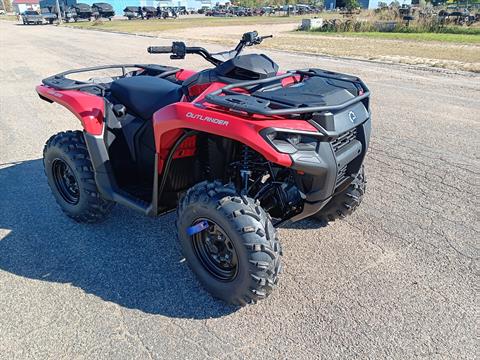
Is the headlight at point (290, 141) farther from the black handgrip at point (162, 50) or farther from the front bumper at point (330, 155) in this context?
the black handgrip at point (162, 50)

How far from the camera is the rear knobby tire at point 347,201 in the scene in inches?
128

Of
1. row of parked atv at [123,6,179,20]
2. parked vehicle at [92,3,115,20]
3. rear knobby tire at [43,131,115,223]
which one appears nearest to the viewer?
rear knobby tire at [43,131,115,223]

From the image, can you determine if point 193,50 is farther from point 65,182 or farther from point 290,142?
point 65,182

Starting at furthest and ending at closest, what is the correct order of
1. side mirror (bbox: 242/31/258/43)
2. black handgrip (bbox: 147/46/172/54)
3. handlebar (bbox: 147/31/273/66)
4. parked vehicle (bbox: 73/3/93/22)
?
parked vehicle (bbox: 73/3/93/22)
side mirror (bbox: 242/31/258/43)
black handgrip (bbox: 147/46/172/54)
handlebar (bbox: 147/31/273/66)

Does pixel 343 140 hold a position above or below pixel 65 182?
above

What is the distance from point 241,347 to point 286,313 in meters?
0.39

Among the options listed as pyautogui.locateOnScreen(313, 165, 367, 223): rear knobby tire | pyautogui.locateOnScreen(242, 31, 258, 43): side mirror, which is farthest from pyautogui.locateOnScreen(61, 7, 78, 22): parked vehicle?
pyautogui.locateOnScreen(313, 165, 367, 223): rear knobby tire

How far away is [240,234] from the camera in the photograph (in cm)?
231

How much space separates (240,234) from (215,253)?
1.56 ft

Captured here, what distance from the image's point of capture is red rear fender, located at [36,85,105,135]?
10.5 feet

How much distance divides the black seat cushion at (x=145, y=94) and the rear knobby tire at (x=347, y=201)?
148 centimetres

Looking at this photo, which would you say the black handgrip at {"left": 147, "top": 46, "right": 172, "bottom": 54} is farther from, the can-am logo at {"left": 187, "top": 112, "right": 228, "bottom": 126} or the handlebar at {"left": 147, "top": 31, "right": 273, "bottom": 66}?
the can-am logo at {"left": 187, "top": 112, "right": 228, "bottom": 126}

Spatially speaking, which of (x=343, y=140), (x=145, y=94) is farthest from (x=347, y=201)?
(x=145, y=94)

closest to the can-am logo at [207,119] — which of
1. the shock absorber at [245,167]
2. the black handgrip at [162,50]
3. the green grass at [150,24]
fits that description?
the shock absorber at [245,167]
